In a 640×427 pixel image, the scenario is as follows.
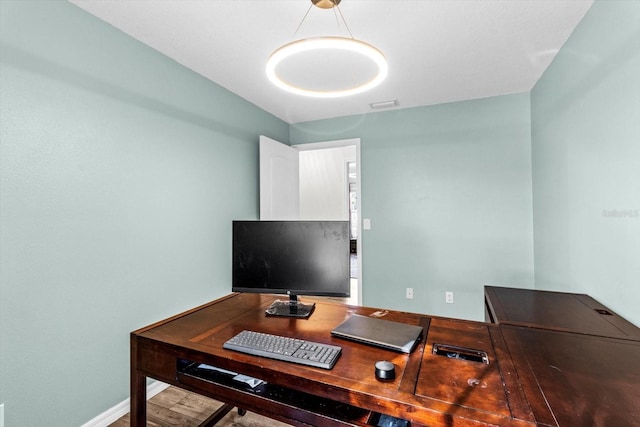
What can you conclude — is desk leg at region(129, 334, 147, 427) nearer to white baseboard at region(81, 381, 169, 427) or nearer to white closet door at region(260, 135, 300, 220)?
white baseboard at region(81, 381, 169, 427)

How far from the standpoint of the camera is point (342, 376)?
94cm

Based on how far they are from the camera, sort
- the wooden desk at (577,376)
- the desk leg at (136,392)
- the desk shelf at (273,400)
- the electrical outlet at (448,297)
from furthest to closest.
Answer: the electrical outlet at (448,297) → the desk leg at (136,392) → the desk shelf at (273,400) → the wooden desk at (577,376)

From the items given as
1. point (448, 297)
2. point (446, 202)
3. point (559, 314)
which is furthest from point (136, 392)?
point (446, 202)

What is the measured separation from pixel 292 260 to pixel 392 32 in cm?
157

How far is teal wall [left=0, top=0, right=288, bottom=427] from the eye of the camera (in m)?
1.47

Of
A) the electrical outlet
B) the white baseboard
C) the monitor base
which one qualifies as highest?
the monitor base

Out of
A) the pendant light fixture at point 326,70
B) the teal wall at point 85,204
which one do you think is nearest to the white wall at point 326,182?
the pendant light fixture at point 326,70

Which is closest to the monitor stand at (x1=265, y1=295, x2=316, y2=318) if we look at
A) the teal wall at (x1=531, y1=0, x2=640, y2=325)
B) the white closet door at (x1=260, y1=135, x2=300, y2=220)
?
the teal wall at (x1=531, y1=0, x2=640, y2=325)

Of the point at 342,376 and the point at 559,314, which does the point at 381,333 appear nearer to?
the point at 342,376

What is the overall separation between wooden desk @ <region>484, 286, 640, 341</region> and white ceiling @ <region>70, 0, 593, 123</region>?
165 cm

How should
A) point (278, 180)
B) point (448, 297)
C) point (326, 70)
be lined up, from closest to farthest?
point (326, 70) → point (448, 297) → point (278, 180)

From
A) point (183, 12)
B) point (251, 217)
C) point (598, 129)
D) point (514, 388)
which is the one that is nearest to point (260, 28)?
point (183, 12)

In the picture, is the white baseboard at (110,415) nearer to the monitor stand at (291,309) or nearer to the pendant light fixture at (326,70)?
the monitor stand at (291,309)

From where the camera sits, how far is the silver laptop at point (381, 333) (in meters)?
1.11
